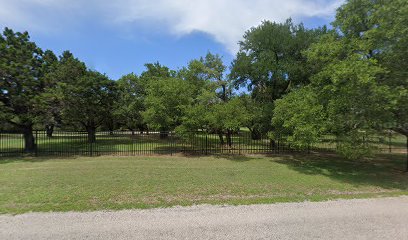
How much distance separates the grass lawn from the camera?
6062 millimetres

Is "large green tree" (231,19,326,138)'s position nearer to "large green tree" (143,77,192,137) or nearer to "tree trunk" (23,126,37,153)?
"large green tree" (143,77,192,137)

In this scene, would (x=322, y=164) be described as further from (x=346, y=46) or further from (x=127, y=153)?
(x=127, y=153)

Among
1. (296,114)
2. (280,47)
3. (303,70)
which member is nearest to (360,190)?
(296,114)

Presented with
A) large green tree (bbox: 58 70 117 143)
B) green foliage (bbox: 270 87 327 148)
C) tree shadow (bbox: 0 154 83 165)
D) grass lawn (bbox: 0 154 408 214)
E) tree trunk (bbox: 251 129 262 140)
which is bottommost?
grass lawn (bbox: 0 154 408 214)

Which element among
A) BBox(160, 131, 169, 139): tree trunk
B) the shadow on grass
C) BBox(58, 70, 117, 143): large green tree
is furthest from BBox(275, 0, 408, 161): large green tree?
BBox(58, 70, 117, 143): large green tree

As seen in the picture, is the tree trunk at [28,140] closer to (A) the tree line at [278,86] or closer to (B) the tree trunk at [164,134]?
(A) the tree line at [278,86]

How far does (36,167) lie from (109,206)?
7.42 m

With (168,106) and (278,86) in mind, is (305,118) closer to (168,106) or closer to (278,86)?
(278,86)

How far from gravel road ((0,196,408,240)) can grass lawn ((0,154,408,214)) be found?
0.50 meters

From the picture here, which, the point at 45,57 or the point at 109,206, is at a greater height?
the point at 45,57

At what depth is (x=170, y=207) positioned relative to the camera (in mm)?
5598

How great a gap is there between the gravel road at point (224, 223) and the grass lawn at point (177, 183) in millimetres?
500

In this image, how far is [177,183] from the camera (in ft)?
25.9

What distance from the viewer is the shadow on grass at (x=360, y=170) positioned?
28.2 ft
